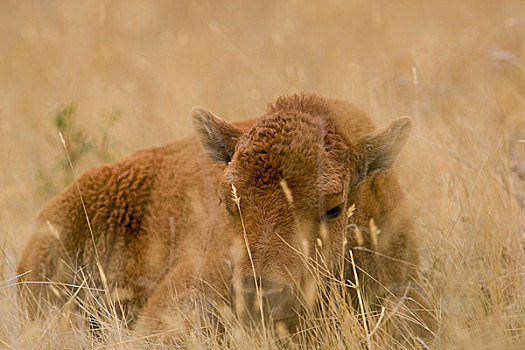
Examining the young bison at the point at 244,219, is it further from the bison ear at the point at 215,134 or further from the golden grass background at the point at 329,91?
the golden grass background at the point at 329,91

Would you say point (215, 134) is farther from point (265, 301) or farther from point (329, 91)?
point (329, 91)

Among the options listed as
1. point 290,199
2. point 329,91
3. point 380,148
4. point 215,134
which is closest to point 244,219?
point 290,199

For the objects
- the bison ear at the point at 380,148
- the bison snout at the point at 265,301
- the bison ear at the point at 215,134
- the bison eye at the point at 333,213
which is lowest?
the bison snout at the point at 265,301

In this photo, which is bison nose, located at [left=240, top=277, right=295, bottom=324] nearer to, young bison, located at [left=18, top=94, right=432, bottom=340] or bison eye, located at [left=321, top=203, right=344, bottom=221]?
young bison, located at [left=18, top=94, right=432, bottom=340]

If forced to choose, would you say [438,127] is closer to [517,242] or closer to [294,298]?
[517,242]

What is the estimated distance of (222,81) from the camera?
12.5 metres

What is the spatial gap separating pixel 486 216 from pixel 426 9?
9.80m

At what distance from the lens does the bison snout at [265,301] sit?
12.5 feet

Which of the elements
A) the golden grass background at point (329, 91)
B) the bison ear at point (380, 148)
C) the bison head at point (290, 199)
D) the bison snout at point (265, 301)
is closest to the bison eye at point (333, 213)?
the bison head at point (290, 199)

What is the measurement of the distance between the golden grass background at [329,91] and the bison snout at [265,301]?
92 cm

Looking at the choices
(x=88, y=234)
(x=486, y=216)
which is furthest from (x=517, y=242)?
(x=88, y=234)

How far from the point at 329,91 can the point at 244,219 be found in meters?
6.11

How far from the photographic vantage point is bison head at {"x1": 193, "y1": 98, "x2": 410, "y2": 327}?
392cm

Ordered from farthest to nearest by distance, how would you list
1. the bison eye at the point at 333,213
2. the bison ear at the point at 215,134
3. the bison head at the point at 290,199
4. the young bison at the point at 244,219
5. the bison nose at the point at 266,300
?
1. the bison ear at the point at 215,134
2. the bison eye at the point at 333,213
3. the young bison at the point at 244,219
4. the bison head at the point at 290,199
5. the bison nose at the point at 266,300
